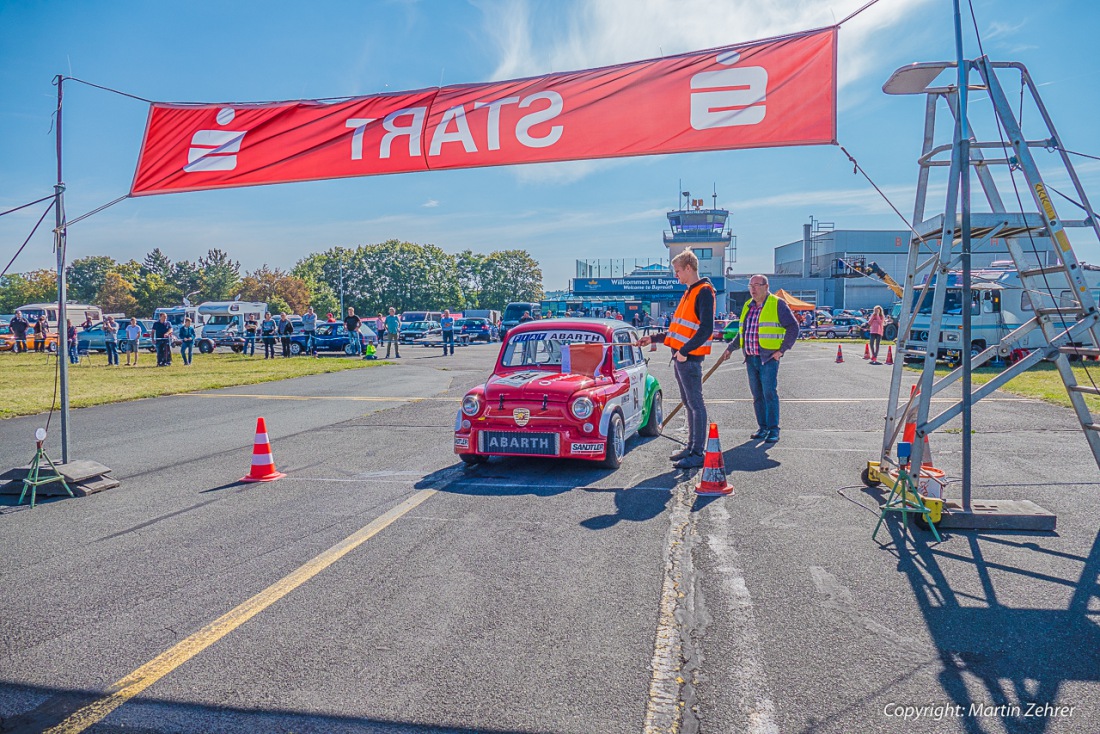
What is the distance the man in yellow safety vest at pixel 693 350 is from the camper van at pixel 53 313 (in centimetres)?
3572

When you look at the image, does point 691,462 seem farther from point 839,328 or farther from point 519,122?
point 839,328

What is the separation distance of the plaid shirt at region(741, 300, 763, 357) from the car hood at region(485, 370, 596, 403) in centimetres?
245

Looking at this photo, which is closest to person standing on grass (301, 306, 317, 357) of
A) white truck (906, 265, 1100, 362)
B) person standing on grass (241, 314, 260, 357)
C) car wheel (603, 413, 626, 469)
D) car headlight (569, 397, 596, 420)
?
person standing on grass (241, 314, 260, 357)

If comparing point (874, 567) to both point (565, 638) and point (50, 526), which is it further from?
point (50, 526)

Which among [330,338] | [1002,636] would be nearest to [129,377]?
A: [330,338]

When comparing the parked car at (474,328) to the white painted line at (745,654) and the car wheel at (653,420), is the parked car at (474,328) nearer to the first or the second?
the car wheel at (653,420)

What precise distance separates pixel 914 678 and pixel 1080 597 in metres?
1.63

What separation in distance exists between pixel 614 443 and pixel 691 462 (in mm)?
832

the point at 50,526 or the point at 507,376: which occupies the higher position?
the point at 507,376

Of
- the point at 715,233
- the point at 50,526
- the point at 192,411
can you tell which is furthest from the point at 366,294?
the point at 50,526

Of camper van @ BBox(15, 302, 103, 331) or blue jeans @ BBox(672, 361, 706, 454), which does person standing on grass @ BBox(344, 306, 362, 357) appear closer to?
camper van @ BBox(15, 302, 103, 331)

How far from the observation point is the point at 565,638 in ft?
11.9

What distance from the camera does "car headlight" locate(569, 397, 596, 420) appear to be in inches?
289

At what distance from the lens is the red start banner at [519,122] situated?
5605 mm
